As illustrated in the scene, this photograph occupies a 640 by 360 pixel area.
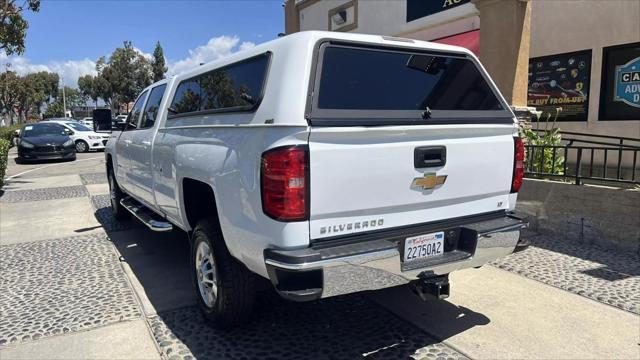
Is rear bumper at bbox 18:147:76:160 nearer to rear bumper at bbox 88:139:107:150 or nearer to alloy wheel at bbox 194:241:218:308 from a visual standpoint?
rear bumper at bbox 88:139:107:150

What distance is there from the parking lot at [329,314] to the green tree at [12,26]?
25.1ft

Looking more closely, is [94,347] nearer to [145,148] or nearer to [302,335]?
[302,335]

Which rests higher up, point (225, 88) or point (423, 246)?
point (225, 88)

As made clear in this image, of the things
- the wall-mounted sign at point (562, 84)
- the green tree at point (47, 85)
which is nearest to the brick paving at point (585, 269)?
the wall-mounted sign at point (562, 84)

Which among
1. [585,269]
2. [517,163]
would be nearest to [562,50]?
[585,269]

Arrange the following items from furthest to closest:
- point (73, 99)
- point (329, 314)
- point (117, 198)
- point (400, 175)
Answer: point (73, 99) < point (117, 198) < point (329, 314) < point (400, 175)

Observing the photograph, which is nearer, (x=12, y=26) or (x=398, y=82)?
(x=398, y=82)

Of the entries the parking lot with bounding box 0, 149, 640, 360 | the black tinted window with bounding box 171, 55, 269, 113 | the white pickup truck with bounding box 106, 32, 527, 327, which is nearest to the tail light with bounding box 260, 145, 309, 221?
the white pickup truck with bounding box 106, 32, 527, 327

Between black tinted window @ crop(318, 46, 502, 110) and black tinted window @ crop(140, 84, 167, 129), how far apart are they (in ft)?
8.70

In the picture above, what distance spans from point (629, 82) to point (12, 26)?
544 inches

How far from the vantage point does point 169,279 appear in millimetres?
4797

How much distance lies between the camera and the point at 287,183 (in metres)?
2.68

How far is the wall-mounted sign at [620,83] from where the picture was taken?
1005cm

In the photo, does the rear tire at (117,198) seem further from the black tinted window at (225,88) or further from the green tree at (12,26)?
the green tree at (12,26)
